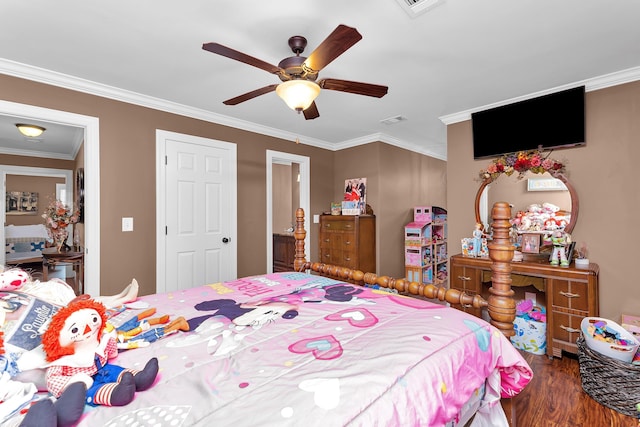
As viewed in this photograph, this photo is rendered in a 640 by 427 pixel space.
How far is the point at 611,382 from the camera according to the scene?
189cm

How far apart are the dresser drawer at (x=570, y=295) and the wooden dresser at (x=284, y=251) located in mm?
3365

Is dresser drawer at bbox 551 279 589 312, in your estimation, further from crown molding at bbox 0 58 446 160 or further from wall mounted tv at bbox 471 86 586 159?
crown molding at bbox 0 58 446 160

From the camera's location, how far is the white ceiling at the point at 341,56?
1.72 meters

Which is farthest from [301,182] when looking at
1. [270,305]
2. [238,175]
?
[270,305]

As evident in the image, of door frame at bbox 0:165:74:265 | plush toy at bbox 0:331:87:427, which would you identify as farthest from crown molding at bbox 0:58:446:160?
door frame at bbox 0:165:74:265

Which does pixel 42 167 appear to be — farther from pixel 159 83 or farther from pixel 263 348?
pixel 263 348

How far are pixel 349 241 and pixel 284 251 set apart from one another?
4.65 feet

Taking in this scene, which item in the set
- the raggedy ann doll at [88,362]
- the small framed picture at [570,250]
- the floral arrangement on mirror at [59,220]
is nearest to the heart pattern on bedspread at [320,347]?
the raggedy ann doll at [88,362]

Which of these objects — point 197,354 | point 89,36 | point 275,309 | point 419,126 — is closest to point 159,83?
point 89,36

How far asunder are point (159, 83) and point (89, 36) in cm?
69

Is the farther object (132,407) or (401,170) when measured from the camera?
(401,170)

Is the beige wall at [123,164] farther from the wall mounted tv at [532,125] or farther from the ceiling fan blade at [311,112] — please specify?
the wall mounted tv at [532,125]

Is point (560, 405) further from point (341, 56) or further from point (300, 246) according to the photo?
point (341, 56)

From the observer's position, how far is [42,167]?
5.22 meters
